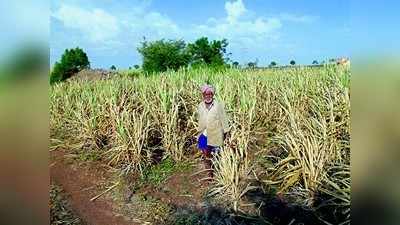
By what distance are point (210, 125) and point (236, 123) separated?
10 cm

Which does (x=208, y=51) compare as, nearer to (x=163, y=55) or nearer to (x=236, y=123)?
(x=163, y=55)

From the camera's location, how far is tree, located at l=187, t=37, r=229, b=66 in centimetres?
189

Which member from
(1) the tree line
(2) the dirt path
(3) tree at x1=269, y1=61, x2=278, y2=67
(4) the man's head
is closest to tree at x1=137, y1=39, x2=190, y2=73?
(1) the tree line

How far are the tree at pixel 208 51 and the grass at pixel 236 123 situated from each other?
0.15ft

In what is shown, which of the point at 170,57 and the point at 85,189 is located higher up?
the point at 170,57

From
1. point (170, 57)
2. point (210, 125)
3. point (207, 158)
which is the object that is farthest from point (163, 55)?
point (207, 158)

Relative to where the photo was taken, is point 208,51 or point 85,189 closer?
point 208,51

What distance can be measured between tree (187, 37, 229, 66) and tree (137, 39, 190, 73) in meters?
0.03

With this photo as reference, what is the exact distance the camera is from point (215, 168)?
198 centimetres

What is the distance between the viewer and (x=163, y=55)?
2.00 m

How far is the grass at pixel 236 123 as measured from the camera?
1879mm

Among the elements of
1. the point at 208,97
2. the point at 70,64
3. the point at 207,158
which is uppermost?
the point at 70,64
